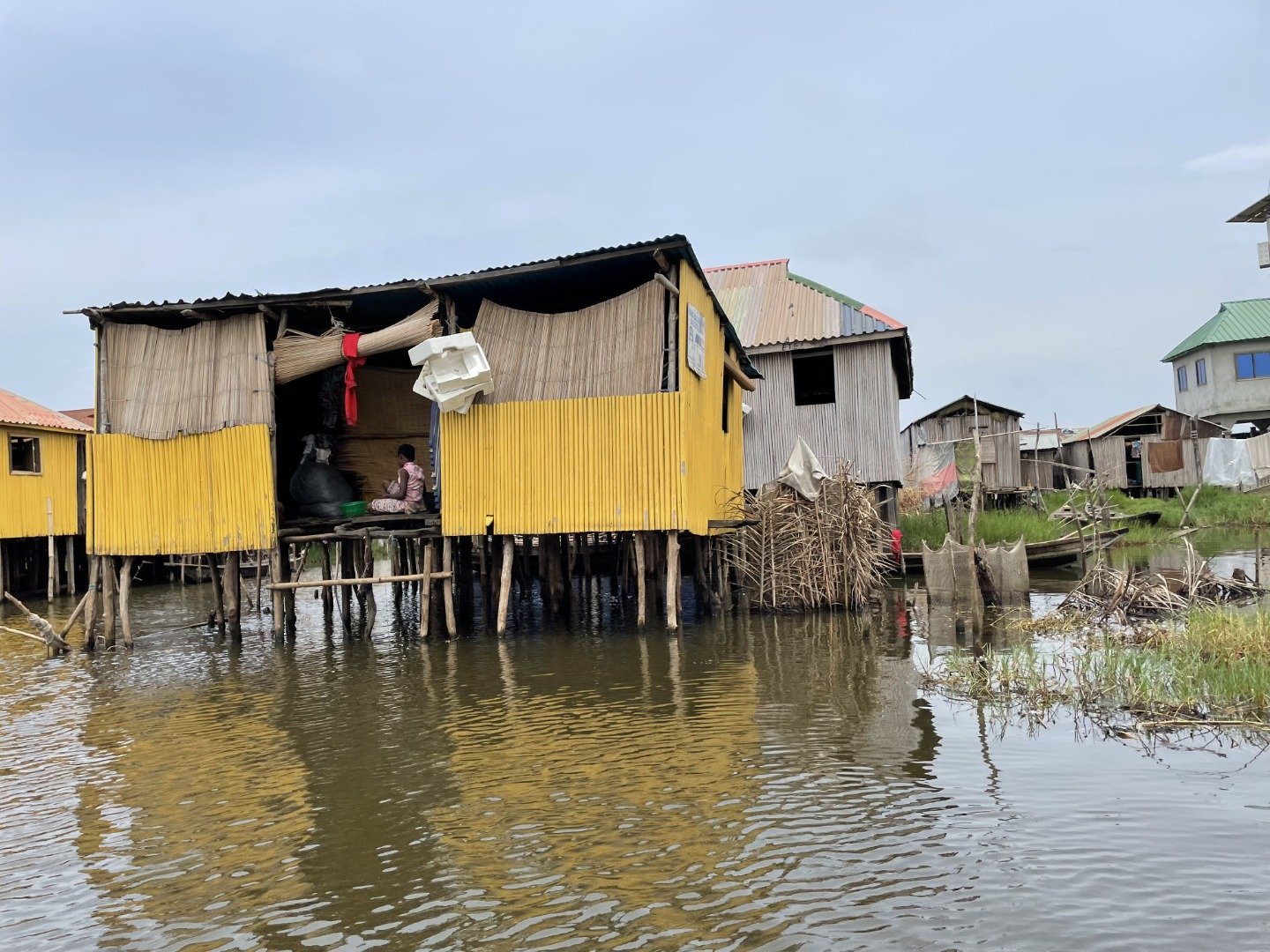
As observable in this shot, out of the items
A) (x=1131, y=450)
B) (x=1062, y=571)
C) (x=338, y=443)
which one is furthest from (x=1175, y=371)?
(x=338, y=443)

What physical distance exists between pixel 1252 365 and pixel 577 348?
32.9 metres

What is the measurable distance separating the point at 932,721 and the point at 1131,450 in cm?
3134

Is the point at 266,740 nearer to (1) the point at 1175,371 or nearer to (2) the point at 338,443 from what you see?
(2) the point at 338,443

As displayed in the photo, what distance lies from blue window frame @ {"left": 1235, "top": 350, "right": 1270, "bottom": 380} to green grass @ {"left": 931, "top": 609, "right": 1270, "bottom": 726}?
3053cm

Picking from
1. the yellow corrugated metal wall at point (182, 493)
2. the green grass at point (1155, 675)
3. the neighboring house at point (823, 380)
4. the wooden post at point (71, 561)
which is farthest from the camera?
the wooden post at point (71, 561)

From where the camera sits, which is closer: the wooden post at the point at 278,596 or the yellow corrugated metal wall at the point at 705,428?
the yellow corrugated metal wall at the point at 705,428

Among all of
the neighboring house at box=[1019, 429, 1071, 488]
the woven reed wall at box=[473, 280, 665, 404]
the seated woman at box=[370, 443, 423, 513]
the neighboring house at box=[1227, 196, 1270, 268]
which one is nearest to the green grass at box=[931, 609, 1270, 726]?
the woven reed wall at box=[473, 280, 665, 404]

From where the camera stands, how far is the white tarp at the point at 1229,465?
111 feet

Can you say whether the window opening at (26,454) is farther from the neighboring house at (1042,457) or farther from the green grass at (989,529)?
the neighboring house at (1042,457)

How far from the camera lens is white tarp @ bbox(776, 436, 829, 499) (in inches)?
613

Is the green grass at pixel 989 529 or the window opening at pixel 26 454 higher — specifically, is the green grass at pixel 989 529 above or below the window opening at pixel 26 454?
below

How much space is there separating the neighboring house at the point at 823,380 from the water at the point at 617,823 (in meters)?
11.0

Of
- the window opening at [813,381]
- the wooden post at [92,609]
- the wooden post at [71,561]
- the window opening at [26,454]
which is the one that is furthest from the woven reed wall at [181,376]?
the wooden post at [71,561]

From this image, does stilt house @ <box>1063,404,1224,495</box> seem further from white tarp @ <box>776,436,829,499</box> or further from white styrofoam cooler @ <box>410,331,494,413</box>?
white styrofoam cooler @ <box>410,331,494,413</box>
